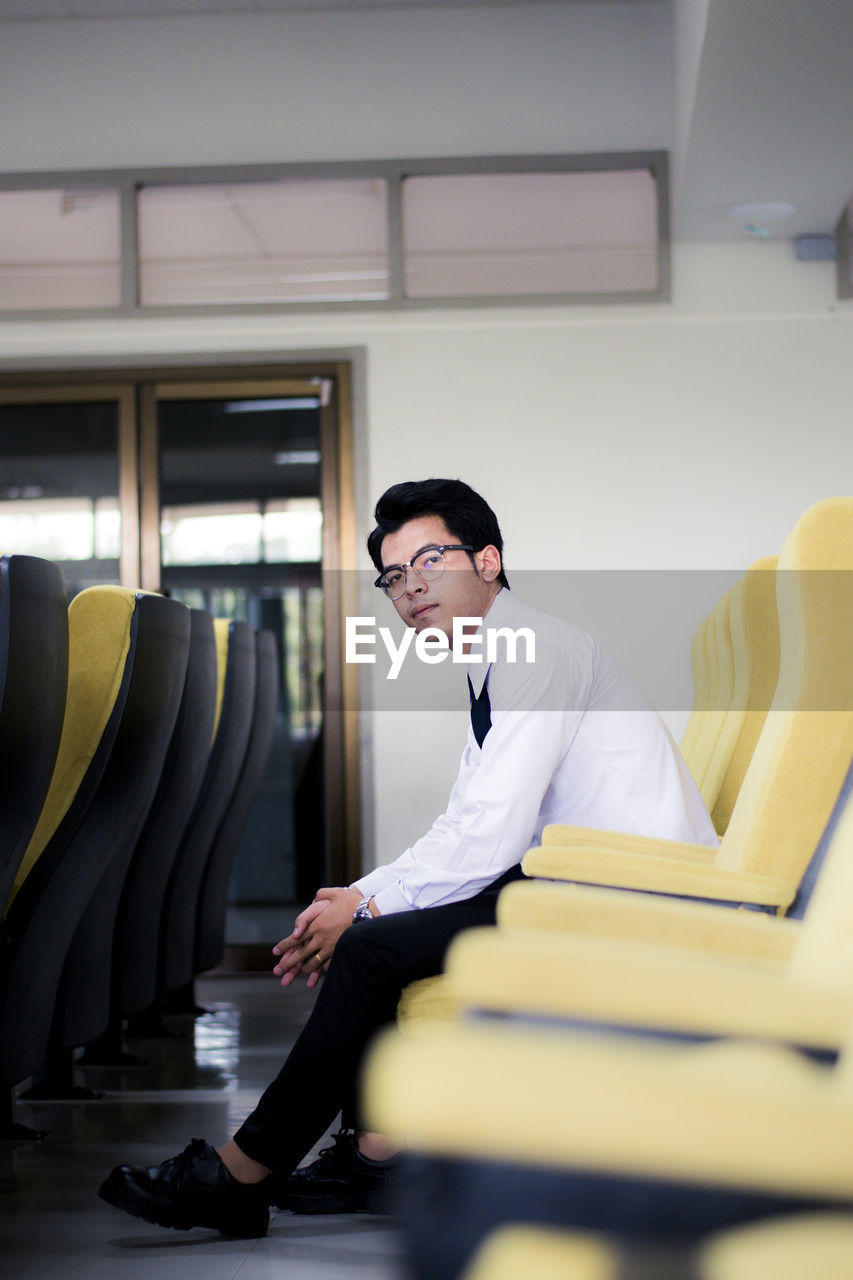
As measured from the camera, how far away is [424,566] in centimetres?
220

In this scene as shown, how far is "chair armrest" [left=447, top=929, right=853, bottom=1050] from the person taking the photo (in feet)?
2.48

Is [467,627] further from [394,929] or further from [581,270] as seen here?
[581,270]

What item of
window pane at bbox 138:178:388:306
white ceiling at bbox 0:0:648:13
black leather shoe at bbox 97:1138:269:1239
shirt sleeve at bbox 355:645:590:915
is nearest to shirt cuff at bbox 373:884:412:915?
shirt sleeve at bbox 355:645:590:915

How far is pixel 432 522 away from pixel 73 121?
3.67m

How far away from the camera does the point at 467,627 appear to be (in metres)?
2.20

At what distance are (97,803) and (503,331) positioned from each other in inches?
125

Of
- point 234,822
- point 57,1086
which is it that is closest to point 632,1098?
point 57,1086

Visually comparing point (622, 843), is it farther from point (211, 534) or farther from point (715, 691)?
point (211, 534)

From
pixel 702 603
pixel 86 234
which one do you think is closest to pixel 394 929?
pixel 702 603

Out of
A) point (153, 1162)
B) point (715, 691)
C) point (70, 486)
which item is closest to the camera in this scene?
point (153, 1162)

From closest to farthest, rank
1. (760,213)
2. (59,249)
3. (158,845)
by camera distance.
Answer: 1. (158,845)
2. (760,213)
3. (59,249)

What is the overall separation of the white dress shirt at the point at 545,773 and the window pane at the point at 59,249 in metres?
3.53

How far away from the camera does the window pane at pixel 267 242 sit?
16.5ft

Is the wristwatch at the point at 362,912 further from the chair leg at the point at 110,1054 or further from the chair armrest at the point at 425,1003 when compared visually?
the chair leg at the point at 110,1054
